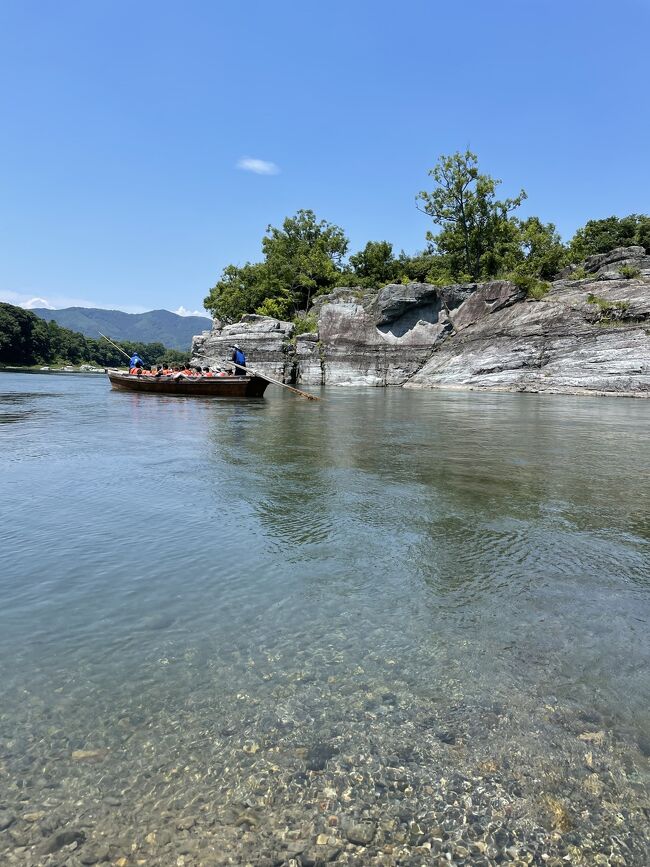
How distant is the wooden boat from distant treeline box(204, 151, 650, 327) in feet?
95.3

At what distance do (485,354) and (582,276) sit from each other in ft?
43.3

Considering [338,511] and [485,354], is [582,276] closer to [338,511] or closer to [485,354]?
[485,354]

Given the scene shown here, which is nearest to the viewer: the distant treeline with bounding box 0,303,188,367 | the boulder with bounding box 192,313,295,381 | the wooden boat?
the wooden boat

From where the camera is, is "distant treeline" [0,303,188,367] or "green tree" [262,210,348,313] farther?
"distant treeline" [0,303,188,367]

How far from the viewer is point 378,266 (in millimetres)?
68438

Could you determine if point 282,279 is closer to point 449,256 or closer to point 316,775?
point 449,256

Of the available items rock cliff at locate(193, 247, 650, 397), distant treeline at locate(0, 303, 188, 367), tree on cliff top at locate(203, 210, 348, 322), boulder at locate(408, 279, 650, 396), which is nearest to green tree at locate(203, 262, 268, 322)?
tree on cliff top at locate(203, 210, 348, 322)

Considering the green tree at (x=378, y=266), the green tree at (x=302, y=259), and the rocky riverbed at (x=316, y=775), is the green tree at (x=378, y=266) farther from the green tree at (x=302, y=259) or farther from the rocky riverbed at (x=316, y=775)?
the rocky riverbed at (x=316, y=775)

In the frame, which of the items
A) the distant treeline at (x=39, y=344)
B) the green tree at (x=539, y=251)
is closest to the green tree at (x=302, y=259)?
the green tree at (x=539, y=251)

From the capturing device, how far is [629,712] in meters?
3.04

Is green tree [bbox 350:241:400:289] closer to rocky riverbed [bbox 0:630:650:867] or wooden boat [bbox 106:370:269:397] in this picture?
wooden boat [bbox 106:370:269:397]

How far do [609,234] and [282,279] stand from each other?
48063mm

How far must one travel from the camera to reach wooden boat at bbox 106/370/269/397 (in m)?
30.5

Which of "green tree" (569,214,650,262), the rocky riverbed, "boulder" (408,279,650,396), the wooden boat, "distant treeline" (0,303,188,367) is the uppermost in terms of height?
"green tree" (569,214,650,262)
